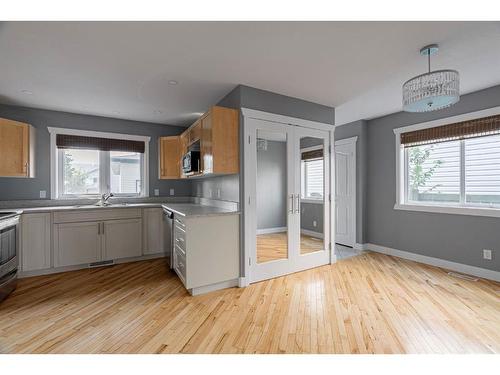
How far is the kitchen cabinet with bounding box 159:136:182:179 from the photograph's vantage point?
15.1 feet

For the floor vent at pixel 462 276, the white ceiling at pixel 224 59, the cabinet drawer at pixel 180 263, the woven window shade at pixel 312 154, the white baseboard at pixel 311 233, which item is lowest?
the floor vent at pixel 462 276

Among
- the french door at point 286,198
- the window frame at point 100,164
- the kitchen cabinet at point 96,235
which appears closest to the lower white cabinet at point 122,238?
the kitchen cabinet at point 96,235

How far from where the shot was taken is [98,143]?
13.9 feet

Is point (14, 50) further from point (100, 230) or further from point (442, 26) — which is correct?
point (442, 26)

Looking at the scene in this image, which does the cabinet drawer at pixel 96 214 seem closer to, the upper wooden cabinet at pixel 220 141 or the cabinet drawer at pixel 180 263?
the cabinet drawer at pixel 180 263

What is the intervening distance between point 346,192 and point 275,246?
2347mm

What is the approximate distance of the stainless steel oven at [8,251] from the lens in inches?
103

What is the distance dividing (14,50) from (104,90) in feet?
3.19

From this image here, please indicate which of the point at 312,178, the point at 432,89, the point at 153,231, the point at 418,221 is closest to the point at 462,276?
the point at 418,221

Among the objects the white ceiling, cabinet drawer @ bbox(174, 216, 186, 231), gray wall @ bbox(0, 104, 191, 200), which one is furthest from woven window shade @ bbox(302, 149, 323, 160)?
gray wall @ bbox(0, 104, 191, 200)

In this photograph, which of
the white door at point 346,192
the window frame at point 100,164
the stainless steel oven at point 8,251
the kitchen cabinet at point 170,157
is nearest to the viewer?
the stainless steel oven at point 8,251

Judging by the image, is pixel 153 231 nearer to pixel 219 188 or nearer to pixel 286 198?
pixel 219 188

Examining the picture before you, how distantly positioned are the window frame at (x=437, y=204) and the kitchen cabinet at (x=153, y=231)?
13.4 feet
